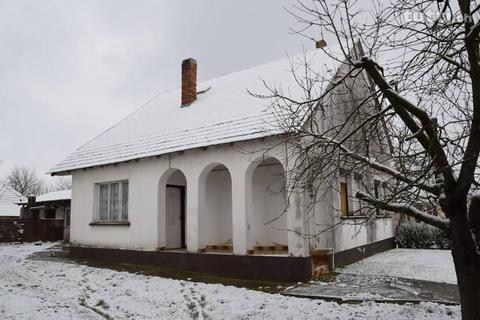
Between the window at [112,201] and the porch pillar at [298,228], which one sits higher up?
the window at [112,201]

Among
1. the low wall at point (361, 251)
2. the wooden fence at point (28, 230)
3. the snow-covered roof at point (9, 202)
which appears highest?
the snow-covered roof at point (9, 202)

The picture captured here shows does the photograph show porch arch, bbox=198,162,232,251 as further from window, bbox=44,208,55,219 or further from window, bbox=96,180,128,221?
window, bbox=44,208,55,219

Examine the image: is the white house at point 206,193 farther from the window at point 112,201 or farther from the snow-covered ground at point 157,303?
the snow-covered ground at point 157,303

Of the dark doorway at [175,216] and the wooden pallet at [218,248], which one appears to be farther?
the dark doorway at [175,216]

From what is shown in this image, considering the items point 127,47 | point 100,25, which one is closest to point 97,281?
point 100,25

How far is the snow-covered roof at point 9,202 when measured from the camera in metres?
40.2

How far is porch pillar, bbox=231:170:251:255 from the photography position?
11078mm

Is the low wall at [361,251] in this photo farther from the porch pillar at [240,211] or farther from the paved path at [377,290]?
the porch pillar at [240,211]

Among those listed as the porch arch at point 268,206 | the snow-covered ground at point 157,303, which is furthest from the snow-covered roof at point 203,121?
the snow-covered ground at point 157,303

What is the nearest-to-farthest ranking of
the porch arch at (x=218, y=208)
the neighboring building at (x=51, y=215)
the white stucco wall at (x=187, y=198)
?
the white stucco wall at (x=187, y=198), the porch arch at (x=218, y=208), the neighboring building at (x=51, y=215)

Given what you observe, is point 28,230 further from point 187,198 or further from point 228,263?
point 228,263

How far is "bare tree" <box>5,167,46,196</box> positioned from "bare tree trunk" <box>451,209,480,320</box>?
294ft

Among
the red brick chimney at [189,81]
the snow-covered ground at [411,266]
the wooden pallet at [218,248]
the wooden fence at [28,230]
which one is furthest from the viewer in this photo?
the wooden fence at [28,230]

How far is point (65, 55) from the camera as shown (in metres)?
17.7
